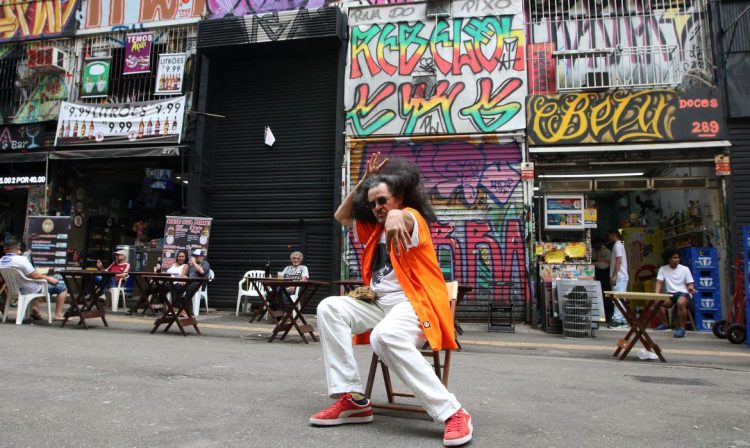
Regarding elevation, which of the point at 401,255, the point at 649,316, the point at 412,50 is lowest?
the point at 649,316

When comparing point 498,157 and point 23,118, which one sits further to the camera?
point 23,118

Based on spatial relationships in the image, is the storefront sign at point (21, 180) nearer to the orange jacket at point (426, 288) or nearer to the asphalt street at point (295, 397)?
the asphalt street at point (295, 397)

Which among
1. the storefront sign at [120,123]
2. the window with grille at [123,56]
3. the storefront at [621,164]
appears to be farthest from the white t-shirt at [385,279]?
the window with grille at [123,56]

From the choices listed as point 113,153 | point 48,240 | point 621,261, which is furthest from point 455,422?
point 113,153

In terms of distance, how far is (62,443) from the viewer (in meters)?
2.63

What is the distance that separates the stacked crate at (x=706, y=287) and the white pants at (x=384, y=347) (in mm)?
9265

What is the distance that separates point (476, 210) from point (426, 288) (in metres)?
8.22

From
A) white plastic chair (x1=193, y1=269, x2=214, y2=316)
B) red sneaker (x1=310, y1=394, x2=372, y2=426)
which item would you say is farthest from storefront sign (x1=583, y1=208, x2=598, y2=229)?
red sneaker (x1=310, y1=394, x2=372, y2=426)

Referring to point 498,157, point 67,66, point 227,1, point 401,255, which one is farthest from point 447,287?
point 67,66

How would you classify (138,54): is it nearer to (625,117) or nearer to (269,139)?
(269,139)

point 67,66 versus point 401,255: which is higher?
point 67,66

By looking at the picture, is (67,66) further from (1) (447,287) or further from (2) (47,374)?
(1) (447,287)

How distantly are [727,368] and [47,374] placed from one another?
7120 millimetres

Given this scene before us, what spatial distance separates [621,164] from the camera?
10992 mm
